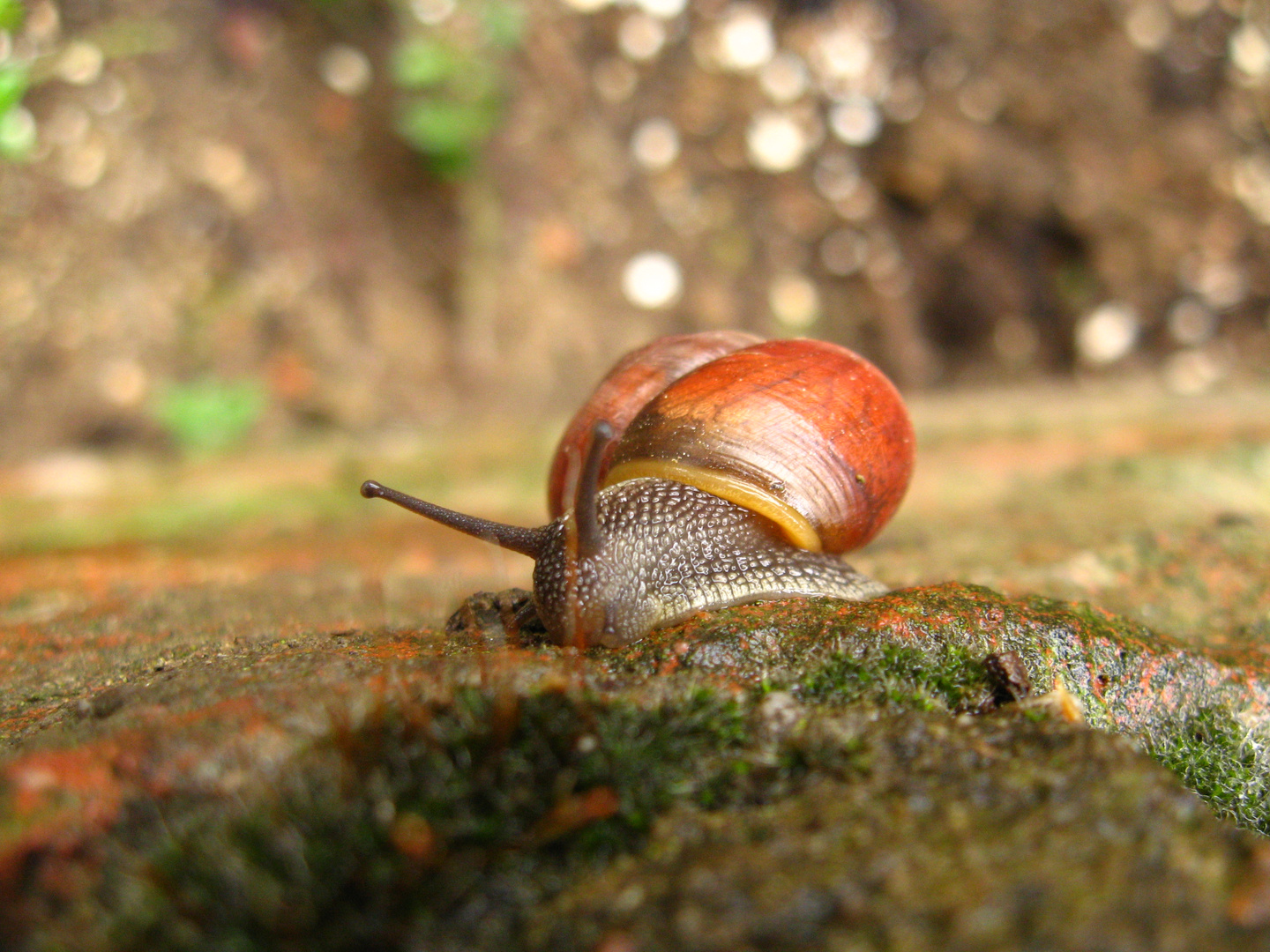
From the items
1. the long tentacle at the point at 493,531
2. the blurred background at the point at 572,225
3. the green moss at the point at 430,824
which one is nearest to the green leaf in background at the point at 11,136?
the long tentacle at the point at 493,531

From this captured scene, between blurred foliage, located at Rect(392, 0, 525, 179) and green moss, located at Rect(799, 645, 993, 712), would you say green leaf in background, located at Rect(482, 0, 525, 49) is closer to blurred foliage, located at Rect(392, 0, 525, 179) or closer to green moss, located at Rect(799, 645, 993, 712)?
blurred foliage, located at Rect(392, 0, 525, 179)

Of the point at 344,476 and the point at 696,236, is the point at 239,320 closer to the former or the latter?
the point at 344,476

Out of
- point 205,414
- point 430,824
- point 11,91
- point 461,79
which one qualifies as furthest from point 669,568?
→ point 461,79

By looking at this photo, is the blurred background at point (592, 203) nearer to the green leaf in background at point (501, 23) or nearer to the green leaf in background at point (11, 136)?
the green leaf in background at point (501, 23)

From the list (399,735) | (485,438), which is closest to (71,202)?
(485,438)

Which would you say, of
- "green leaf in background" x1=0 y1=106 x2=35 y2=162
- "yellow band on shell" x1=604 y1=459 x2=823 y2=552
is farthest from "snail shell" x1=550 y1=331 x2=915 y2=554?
"green leaf in background" x1=0 y1=106 x2=35 y2=162
